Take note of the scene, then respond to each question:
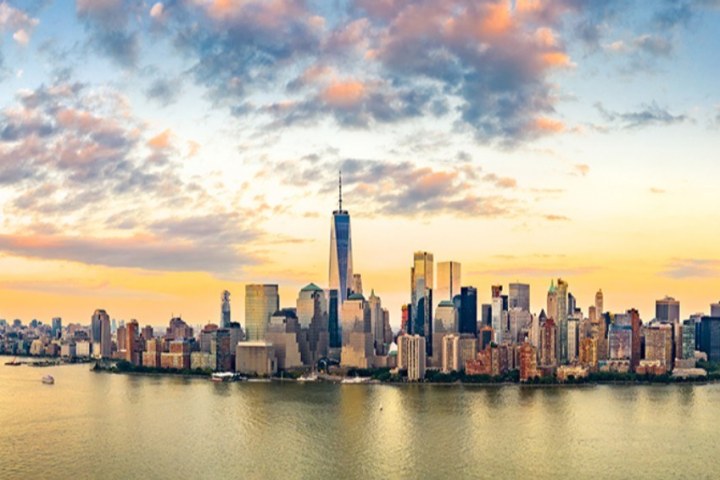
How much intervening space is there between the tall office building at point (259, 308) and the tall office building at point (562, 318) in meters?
23.3

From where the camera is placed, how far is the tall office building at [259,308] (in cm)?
6503

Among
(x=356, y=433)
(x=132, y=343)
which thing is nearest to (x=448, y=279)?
(x=132, y=343)

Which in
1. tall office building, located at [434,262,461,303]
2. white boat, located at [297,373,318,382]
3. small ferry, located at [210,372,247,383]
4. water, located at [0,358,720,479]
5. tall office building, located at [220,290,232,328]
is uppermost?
tall office building, located at [434,262,461,303]

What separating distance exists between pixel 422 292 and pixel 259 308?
49.6ft

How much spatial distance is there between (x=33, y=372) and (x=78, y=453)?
32.5 meters

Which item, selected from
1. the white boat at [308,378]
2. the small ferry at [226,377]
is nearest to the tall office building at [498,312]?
the white boat at [308,378]

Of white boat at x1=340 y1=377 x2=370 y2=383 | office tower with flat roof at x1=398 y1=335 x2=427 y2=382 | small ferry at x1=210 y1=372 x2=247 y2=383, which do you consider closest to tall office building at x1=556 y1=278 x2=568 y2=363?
office tower with flat roof at x1=398 y1=335 x2=427 y2=382

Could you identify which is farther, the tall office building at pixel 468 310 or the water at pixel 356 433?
the tall office building at pixel 468 310

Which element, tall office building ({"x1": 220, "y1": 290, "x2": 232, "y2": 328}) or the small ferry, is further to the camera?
tall office building ({"x1": 220, "y1": 290, "x2": 232, "y2": 328})

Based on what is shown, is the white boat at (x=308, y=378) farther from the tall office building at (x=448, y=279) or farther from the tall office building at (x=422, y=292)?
the tall office building at (x=448, y=279)

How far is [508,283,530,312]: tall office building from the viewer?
73.6 metres

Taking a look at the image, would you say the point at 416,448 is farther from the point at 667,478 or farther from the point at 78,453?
the point at 78,453

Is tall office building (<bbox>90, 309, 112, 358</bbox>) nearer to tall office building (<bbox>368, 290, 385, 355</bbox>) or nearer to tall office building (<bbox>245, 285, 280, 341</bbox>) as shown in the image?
tall office building (<bbox>245, 285, 280, 341</bbox>)

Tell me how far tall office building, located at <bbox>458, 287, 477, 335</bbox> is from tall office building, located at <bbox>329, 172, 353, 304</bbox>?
42.2ft
